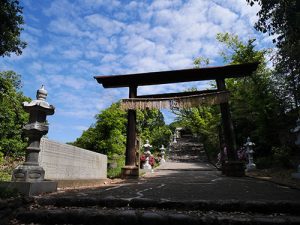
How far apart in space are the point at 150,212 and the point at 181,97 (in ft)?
24.8

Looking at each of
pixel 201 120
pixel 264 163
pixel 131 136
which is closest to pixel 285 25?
pixel 131 136

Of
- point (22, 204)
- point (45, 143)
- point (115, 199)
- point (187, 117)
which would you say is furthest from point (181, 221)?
point (187, 117)

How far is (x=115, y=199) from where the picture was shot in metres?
4.78

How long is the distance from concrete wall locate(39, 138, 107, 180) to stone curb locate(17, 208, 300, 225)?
2.66 meters

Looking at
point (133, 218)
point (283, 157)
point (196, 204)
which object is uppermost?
point (283, 157)

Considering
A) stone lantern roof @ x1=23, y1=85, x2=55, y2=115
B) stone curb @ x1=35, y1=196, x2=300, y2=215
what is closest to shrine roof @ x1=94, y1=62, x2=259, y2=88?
stone lantern roof @ x1=23, y1=85, x2=55, y2=115

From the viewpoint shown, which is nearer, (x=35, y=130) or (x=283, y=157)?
(x=35, y=130)

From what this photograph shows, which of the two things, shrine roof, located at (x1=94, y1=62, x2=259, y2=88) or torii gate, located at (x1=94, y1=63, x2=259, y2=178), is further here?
shrine roof, located at (x1=94, y1=62, x2=259, y2=88)

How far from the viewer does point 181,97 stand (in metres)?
11.2

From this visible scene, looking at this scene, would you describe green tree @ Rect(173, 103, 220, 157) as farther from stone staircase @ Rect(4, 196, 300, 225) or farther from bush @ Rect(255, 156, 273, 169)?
stone staircase @ Rect(4, 196, 300, 225)

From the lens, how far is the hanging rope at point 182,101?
11.1 metres

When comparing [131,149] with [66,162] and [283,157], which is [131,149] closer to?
[66,162]

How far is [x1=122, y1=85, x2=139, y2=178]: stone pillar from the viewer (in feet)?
37.8

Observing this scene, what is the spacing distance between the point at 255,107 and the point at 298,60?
581cm
